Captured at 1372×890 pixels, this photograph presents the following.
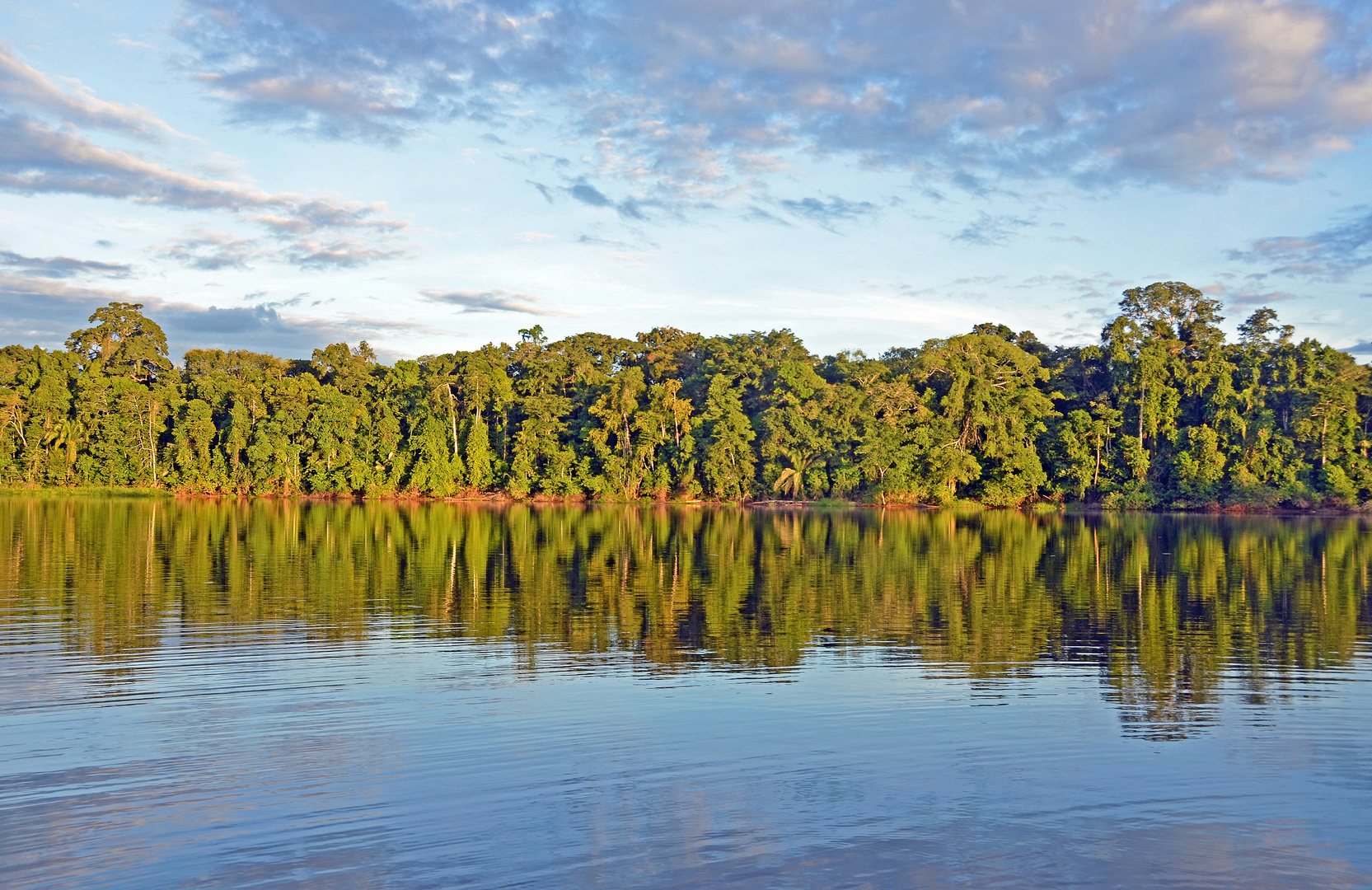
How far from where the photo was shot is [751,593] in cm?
2123

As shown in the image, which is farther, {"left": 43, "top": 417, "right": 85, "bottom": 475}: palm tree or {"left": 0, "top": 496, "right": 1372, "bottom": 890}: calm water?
{"left": 43, "top": 417, "right": 85, "bottom": 475}: palm tree

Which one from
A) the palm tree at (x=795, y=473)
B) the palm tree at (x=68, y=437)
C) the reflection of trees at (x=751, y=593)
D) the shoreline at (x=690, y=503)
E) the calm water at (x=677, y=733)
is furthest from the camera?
the palm tree at (x=68, y=437)

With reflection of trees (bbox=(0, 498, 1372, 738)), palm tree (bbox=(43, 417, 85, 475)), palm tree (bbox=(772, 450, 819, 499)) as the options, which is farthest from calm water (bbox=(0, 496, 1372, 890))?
palm tree (bbox=(43, 417, 85, 475))

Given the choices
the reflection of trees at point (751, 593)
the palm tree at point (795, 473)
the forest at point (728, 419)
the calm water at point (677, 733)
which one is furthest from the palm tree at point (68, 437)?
the calm water at point (677, 733)

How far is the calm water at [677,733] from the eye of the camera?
680 centimetres

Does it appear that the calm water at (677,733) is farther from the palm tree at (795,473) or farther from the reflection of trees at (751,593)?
the palm tree at (795,473)

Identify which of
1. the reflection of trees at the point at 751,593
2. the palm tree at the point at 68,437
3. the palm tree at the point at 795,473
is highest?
the palm tree at the point at 68,437

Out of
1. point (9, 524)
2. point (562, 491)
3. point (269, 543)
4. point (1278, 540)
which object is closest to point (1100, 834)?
point (269, 543)

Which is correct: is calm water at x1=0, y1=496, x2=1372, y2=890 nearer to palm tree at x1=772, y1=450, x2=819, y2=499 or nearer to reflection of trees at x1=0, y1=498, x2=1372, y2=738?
reflection of trees at x1=0, y1=498, x2=1372, y2=738

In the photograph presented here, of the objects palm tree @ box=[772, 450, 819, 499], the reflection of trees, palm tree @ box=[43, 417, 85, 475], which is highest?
palm tree @ box=[43, 417, 85, 475]

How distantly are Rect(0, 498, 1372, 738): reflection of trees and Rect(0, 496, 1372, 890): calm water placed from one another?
0.52ft

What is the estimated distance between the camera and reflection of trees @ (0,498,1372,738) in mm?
14609

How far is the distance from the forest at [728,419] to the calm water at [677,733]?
4383cm

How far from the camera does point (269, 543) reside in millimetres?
31797
